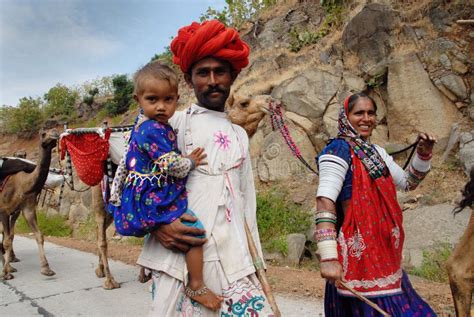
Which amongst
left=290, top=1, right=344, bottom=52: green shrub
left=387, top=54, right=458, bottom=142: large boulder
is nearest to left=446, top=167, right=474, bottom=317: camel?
left=387, top=54, right=458, bottom=142: large boulder

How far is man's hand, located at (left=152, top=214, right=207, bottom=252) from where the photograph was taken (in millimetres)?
1772

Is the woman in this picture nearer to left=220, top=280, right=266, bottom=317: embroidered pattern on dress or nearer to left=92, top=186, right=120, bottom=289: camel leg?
left=220, top=280, right=266, bottom=317: embroidered pattern on dress

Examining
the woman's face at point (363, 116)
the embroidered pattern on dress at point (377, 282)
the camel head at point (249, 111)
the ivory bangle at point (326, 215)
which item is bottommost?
the embroidered pattern on dress at point (377, 282)

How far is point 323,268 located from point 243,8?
1807cm

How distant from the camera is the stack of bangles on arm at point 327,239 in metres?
2.22

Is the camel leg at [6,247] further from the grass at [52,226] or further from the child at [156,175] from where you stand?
the grass at [52,226]

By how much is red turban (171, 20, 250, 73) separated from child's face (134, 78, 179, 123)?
23 centimetres

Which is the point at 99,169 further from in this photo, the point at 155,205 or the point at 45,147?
the point at 155,205

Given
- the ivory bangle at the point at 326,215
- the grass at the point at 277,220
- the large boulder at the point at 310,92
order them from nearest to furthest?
the ivory bangle at the point at 326,215, the grass at the point at 277,220, the large boulder at the point at 310,92

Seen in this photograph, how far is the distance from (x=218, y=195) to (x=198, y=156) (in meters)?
0.21

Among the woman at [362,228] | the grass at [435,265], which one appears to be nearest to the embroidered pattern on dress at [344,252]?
the woman at [362,228]

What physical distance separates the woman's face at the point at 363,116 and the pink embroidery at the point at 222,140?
0.99m

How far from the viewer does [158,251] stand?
6.19ft

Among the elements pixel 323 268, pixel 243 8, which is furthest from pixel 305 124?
pixel 243 8
